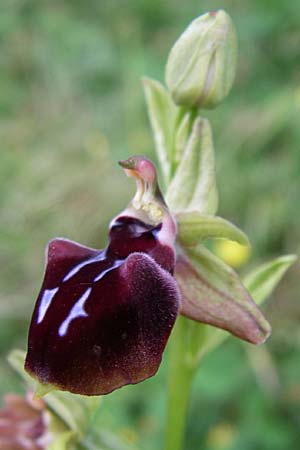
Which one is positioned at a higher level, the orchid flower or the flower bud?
the flower bud

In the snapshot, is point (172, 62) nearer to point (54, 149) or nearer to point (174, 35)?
point (54, 149)

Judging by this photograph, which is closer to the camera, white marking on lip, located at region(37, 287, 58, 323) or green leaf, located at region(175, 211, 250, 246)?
white marking on lip, located at region(37, 287, 58, 323)

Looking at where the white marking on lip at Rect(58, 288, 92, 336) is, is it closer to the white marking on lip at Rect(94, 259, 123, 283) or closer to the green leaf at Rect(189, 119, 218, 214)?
the white marking on lip at Rect(94, 259, 123, 283)

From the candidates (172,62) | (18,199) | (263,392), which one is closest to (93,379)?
(172,62)

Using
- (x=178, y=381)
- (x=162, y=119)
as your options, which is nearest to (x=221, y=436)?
(x=178, y=381)

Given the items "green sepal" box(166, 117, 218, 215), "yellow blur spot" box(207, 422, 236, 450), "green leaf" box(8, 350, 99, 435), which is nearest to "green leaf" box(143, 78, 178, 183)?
"green sepal" box(166, 117, 218, 215)
